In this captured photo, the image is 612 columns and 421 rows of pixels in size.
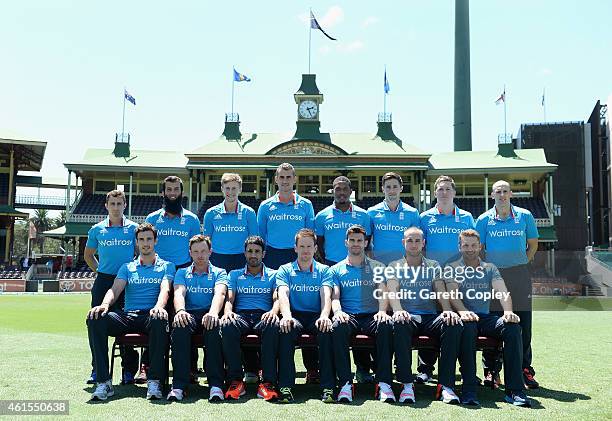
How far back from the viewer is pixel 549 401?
17.6 ft

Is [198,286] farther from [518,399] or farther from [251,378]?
[518,399]

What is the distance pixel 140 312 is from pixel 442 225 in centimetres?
345

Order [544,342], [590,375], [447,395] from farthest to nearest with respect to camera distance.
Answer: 1. [544,342]
2. [590,375]
3. [447,395]

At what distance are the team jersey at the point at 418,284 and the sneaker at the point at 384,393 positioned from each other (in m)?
0.90

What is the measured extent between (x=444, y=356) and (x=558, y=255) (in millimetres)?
27768

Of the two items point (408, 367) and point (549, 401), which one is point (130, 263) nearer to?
point (408, 367)

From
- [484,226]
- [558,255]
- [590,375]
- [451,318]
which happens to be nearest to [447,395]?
[451,318]

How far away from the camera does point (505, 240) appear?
634 cm

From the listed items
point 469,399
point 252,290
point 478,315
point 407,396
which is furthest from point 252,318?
point 478,315

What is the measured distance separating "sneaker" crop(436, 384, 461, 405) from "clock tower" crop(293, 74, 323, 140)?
32.9 meters

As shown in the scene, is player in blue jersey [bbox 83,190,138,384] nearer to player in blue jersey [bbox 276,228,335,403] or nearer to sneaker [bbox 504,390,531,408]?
player in blue jersey [bbox 276,228,335,403]

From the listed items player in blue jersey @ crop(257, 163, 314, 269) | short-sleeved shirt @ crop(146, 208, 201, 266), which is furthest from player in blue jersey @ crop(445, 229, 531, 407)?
short-sleeved shirt @ crop(146, 208, 201, 266)

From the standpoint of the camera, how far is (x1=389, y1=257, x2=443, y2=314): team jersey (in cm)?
→ 585

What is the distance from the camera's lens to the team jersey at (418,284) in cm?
585
